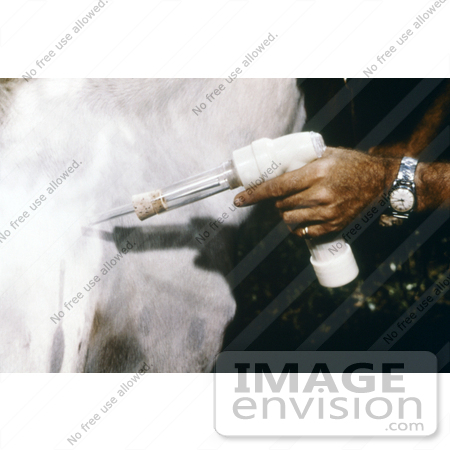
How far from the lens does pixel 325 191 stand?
620 millimetres

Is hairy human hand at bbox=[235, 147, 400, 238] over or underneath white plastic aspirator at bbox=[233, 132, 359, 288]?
underneath

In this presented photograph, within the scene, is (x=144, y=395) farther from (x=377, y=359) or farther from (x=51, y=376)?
(x=377, y=359)

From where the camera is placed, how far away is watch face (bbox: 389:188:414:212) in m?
0.70

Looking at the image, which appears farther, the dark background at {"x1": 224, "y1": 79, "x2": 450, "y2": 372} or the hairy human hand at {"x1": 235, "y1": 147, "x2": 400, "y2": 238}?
the dark background at {"x1": 224, "y1": 79, "x2": 450, "y2": 372}

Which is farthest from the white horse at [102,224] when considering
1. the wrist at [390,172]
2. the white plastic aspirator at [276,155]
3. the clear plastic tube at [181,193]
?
the wrist at [390,172]

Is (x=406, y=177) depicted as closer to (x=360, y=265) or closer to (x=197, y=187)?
(x=360, y=265)

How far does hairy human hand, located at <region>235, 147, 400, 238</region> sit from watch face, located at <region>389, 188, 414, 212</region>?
4 cm

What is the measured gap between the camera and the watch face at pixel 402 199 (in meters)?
0.70

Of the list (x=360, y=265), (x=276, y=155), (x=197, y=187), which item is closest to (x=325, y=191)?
(x=276, y=155)

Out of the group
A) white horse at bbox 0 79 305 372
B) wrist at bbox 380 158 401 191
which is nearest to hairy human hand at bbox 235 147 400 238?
wrist at bbox 380 158 401 191

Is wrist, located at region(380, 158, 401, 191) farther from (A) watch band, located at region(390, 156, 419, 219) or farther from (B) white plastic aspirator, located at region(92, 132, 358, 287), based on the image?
(B) white plastic aspirator, located at region(92, 132, 358, 287)

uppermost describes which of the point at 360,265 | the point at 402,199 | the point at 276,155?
the point at 276,155

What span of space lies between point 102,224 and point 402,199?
534 millimetres

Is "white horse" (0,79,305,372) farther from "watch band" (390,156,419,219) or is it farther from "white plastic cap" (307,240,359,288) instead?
"watch band" (390,156,419,219)
